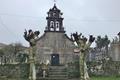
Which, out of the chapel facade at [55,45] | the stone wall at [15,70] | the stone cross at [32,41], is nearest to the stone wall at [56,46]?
the chapel facade at [55,45]

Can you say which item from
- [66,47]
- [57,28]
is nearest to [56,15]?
[57,28]

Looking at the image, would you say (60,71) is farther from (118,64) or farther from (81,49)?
(81,49)

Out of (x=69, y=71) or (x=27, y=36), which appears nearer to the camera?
(x=27, y=36)

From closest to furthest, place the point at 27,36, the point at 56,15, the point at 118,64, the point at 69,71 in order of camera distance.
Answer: the point at 27,36
the point at 69,71
the point at 118,64
the point at 56,15

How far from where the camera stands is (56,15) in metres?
56.8

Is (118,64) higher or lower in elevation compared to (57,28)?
lower

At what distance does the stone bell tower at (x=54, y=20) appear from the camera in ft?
184

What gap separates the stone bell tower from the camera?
5594 centimetres

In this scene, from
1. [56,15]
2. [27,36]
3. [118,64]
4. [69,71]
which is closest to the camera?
[27,36]

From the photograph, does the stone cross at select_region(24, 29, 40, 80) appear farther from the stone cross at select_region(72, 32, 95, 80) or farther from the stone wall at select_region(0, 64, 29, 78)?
the stone wall at select_region(0, 64, 29, 78)

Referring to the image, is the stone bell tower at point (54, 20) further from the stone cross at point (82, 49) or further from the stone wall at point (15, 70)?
the stone cross at point (82, 49)

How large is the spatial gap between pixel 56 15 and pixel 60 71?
18.8 meters

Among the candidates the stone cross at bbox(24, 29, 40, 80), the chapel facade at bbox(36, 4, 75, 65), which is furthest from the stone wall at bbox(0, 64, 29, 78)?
the chapel facade at bbox(36, 4, 75, 65)

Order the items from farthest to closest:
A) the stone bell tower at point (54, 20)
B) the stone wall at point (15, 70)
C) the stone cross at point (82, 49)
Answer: the stone bell tower at point (54, 20) → the stone wall at point (15, 70) → the stone cross at point (82, 49)
